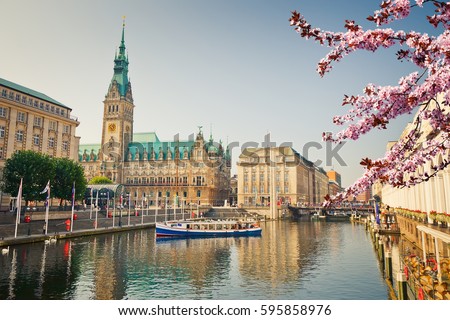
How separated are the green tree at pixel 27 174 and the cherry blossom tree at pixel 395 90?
57862 millimetres

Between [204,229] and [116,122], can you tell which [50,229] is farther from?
[116,122]

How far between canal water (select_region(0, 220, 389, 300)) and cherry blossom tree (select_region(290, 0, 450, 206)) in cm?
1488

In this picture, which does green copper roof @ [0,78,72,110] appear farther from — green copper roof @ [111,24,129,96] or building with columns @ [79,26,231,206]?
green copper roof @ [111,24,129,96]

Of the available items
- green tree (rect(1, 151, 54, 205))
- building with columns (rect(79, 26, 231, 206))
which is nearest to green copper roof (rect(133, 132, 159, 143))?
building with columns (rect(79, 26, 231, 206))

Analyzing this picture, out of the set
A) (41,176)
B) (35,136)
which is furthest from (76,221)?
(35,136)

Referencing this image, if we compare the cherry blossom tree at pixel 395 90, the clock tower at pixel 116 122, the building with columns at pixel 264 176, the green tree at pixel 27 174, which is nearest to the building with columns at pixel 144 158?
the clock tower at pixel 116 122

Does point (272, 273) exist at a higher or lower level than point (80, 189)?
lower

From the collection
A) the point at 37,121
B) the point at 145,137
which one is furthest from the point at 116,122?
the point at 37,121

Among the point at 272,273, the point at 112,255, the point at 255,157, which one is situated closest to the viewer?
the point at 272,273

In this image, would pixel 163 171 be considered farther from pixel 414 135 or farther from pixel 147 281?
pixel 414 135

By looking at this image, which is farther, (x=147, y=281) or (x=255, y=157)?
(x=255, y=157)

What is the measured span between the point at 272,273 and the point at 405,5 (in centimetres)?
2314

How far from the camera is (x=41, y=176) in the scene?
2233 inches
